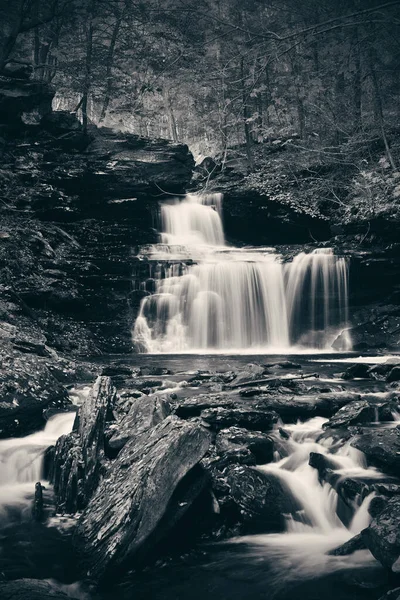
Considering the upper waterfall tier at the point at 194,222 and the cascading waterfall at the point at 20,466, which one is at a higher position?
the upper waterfall tier at the point at 194,222

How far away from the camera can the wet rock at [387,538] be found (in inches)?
140

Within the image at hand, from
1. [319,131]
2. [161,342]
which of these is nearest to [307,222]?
[319,131]

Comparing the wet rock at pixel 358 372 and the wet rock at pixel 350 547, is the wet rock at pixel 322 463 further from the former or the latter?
the wet rock at pixel 358 372

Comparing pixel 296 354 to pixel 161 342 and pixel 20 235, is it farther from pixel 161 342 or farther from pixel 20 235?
pixel 20 235

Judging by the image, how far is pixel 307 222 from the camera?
69.5 ft

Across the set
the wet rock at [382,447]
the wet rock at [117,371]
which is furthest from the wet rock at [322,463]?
the wet rock at [117,371]

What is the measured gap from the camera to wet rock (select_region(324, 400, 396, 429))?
6.46m

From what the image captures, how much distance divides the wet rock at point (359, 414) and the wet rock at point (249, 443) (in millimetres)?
1107

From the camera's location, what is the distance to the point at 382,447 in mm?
5355

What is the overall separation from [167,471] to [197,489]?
47 cm

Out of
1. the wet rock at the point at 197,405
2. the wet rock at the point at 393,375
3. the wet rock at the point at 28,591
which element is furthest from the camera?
the wet rock at the point at 393,375

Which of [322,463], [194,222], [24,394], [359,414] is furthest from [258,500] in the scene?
[194,222]

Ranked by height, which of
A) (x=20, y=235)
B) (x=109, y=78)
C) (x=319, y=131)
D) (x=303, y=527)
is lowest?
(x=303, y=527)

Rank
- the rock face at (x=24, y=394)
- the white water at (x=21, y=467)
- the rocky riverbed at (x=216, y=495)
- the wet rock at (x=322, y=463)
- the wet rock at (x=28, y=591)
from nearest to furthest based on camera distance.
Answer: the wet rock at (x=28, y=591), the rocky riverbed at (x=216, y=495), the wet rock at (x=322, y=463), the white water at (x=21, y=467), the rock face at (x=24, y=394)
